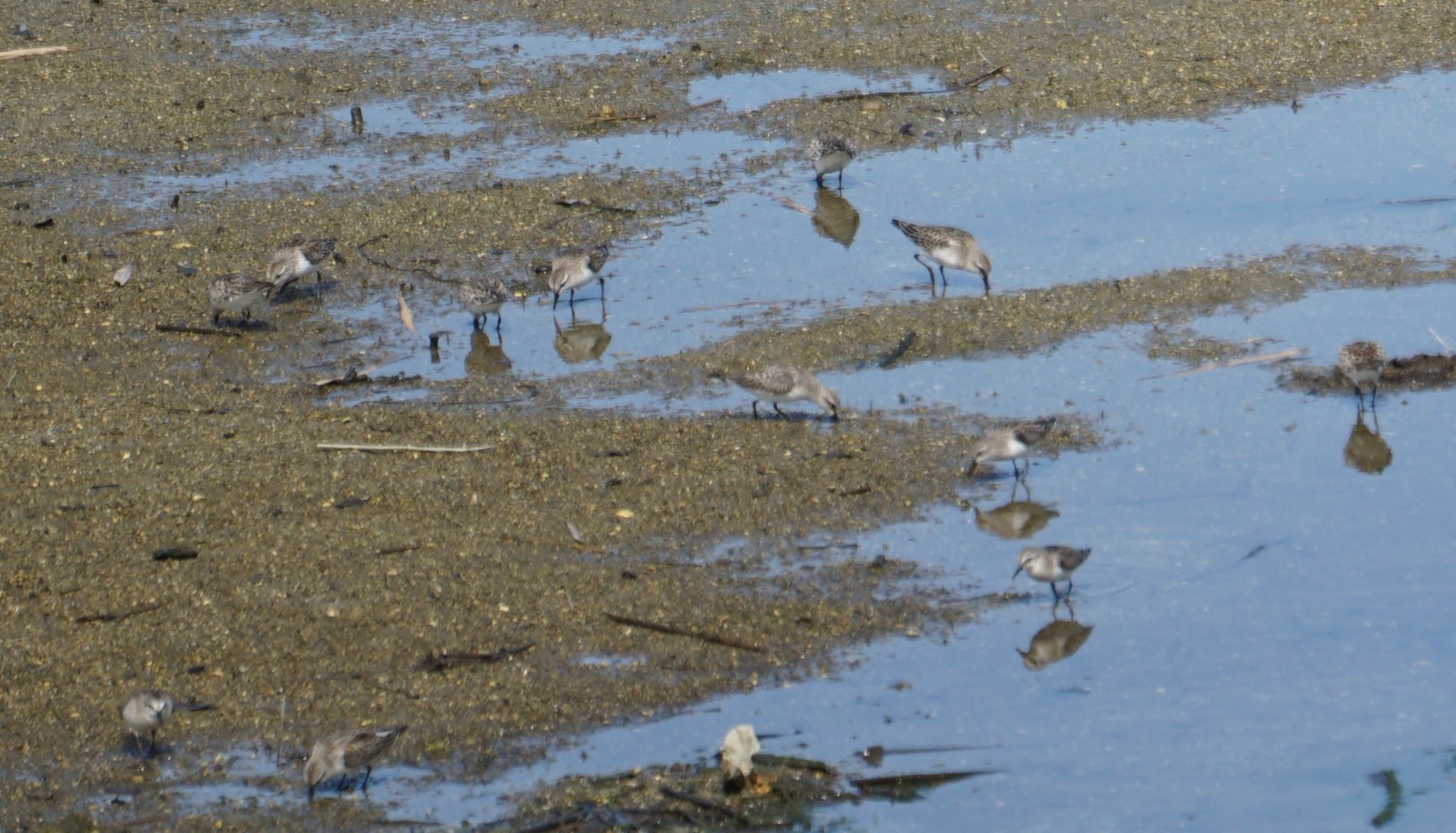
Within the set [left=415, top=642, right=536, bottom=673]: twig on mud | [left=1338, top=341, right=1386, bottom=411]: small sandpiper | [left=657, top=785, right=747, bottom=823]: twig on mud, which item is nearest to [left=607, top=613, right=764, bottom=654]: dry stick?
[left=415, top=642, right=536, bottom=673]: twig on mud

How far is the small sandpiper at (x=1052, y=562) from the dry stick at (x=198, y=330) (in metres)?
6.16

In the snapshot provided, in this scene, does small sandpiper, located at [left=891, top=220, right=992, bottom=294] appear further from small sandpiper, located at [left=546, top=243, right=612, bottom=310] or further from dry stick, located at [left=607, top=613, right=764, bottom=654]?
dry stick, located at [left=607, top=613, right=764, bottom=654]

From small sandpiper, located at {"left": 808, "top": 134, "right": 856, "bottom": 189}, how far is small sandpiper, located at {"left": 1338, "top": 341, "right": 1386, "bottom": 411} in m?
5.06

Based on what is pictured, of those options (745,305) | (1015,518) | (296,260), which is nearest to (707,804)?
(1015,518)

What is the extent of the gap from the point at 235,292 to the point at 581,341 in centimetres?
236

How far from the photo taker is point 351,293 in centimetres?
1289

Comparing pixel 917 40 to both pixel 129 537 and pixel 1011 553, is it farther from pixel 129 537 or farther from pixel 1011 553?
pixel 129 537

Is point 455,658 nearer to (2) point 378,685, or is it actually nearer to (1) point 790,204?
(2) point 378,685

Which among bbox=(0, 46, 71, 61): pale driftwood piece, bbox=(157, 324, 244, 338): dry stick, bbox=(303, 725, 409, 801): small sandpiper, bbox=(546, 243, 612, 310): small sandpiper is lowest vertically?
bbox=(303, 725, 409, 801): small sandpiper

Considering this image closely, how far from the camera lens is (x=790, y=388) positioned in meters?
10.4

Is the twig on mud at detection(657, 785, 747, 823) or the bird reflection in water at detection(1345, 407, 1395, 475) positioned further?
the bird reflection in water at detection(1345, 407, 1395, 475)

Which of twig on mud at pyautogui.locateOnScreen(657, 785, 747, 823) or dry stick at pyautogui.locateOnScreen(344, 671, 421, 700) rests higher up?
dry stick at pyautogui.locateOnScreen(344, 671, 421, 700)

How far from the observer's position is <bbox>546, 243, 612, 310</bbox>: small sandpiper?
493 inches

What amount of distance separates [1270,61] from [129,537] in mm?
11813
